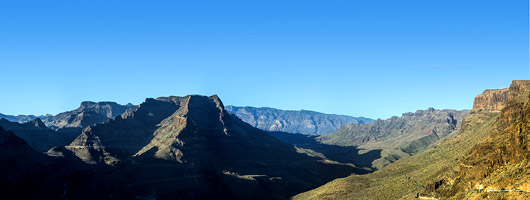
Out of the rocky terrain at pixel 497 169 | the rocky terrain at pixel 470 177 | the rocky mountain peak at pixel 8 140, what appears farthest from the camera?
the rocky mountain peak at pixel 8 140

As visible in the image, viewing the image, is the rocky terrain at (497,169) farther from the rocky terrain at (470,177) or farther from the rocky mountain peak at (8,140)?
the rocky mountain peak at (8,140)

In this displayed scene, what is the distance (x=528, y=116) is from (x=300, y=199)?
10504cm

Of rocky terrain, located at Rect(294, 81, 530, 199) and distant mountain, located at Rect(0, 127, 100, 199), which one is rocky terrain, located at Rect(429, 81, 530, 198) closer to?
rocky terrain, located at Rect(294, 81, 530, 199)

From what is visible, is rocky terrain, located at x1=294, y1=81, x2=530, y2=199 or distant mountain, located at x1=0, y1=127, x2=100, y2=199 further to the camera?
distant mountain, located at x1=0, y1=127, x2=100, y2=199

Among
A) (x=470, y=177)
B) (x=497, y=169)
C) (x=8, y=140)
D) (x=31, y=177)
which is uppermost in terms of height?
(x=8, y=140)

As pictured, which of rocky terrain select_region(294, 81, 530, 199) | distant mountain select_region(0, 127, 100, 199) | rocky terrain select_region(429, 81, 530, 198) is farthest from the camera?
distant mountain select_region(0, 127, 100, 199)

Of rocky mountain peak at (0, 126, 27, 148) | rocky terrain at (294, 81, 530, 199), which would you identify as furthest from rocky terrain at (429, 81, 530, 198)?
rocky mountain peak at (0, 126, 27, 148)

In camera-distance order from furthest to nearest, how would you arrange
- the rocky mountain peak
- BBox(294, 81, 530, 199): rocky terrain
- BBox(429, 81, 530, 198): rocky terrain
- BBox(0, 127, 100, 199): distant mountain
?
the rocky mountain peak → BBox(0, 127, 100, 199): distant mountain → BBox(294, 81, 530, 199): rocky terrain → BBox(429, 81, 530, 198): rocky terrain

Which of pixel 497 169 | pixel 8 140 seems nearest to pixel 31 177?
pixel 8 140

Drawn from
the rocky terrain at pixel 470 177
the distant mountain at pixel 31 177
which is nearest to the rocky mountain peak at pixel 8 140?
the distant mountain at pixel 31 177

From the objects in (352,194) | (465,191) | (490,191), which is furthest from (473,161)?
(352,194)

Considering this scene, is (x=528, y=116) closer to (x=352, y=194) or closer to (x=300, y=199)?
(x=352, y=194)

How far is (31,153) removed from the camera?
196 metres

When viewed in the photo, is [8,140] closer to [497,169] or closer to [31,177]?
[31,177]
